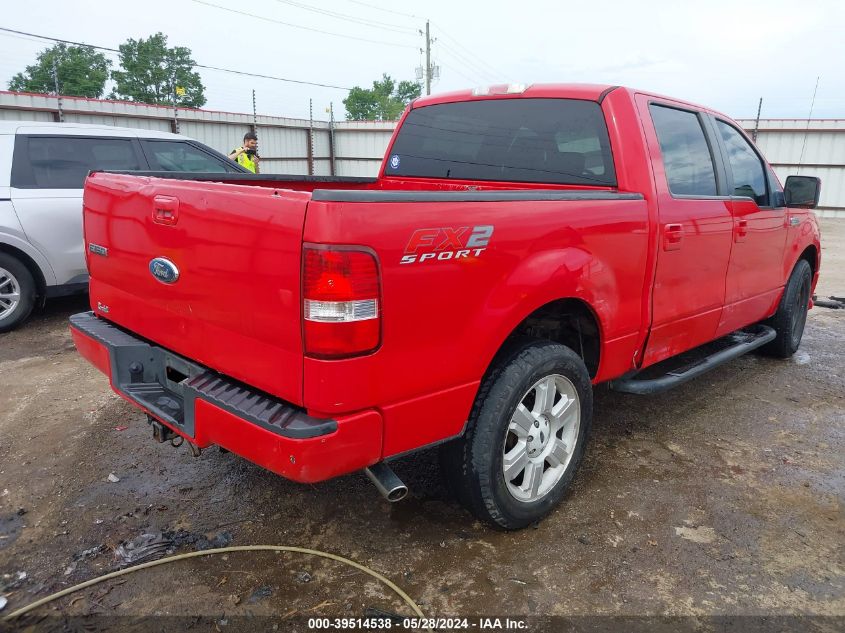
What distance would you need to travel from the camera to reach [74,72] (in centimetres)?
3900

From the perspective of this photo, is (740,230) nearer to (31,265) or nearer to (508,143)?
(508,143)

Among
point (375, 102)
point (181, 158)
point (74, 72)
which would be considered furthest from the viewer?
point (375, 102)

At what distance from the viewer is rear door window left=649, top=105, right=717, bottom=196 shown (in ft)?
10.7

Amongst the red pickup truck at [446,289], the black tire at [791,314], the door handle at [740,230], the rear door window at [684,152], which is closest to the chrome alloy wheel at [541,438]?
the red pickup truck at [446,289]

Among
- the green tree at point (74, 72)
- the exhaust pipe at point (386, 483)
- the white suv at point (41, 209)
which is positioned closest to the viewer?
the exhaust pipe at point (386, 483)

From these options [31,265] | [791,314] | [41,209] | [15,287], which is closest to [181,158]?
[41,209]

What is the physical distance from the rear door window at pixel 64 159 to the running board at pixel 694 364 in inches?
198

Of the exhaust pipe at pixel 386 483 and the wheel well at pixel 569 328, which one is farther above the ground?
the wheel well at pixel 569 328

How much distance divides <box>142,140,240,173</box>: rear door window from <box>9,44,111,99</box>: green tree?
1388 inches

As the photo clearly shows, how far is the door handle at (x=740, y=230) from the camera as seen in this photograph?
376cm

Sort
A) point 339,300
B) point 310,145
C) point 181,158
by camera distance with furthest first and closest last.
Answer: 1. point 310,145
2. point 181,158
3. point 339,300

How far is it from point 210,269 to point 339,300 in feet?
1.96

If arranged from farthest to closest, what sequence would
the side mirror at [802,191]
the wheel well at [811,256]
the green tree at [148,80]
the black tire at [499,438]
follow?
the green tree at [148,80]
the wheel well at [811,256]
the side mirror at [802,191]
the black tire at [499,438]

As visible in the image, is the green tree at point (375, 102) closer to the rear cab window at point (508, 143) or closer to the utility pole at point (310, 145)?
the utility pole at point (310, 145)
